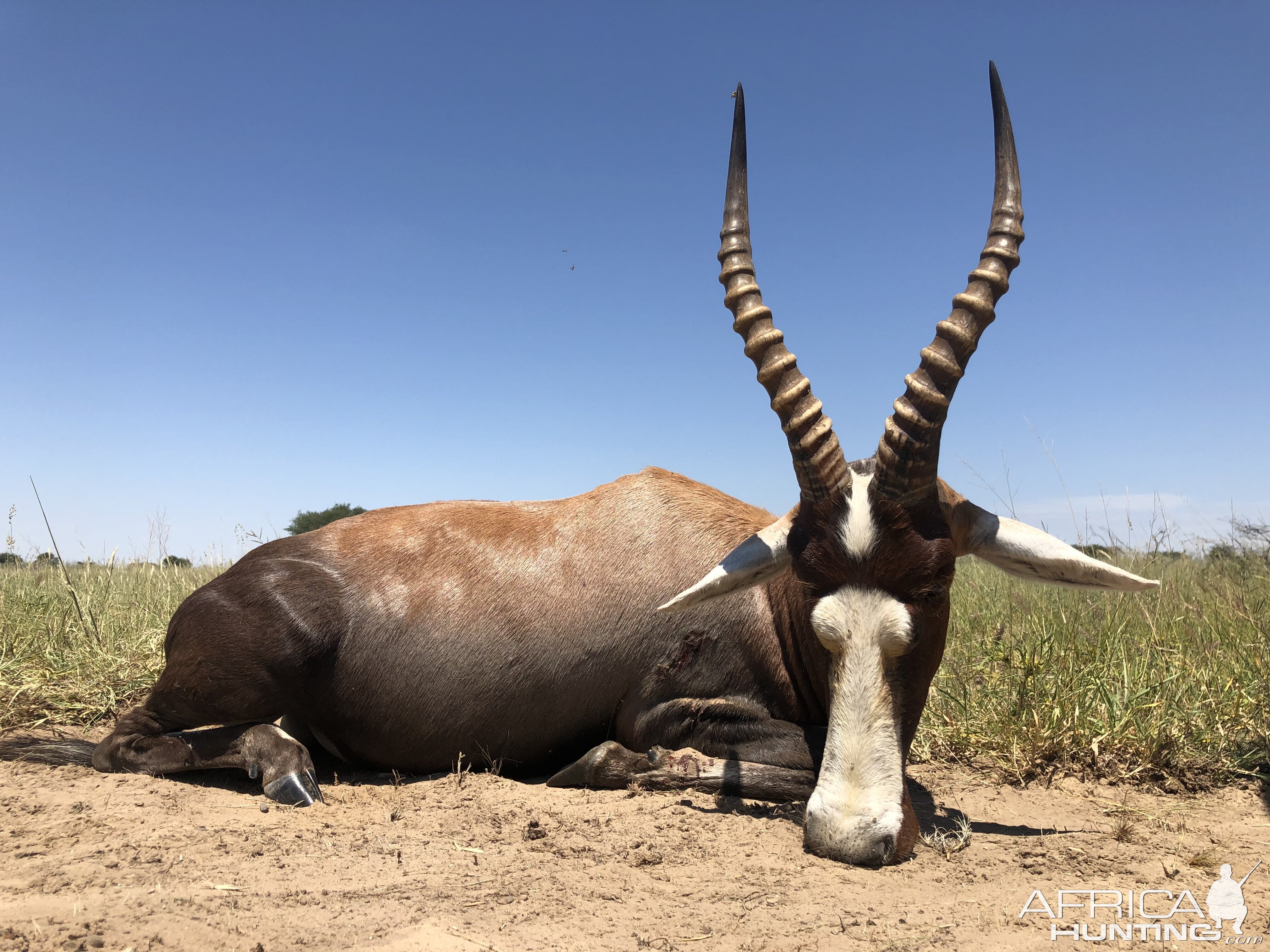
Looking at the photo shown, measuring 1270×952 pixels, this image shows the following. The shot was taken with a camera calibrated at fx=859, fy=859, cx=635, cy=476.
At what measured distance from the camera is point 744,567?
12.2 ft

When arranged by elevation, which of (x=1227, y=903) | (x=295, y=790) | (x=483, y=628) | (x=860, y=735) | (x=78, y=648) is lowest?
(x=295, y=790)

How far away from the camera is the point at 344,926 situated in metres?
2.41

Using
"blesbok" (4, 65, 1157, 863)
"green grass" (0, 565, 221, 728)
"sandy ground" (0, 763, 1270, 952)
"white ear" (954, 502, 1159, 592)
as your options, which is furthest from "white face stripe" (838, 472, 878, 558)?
"green grass" (0, 565, 221, 728)

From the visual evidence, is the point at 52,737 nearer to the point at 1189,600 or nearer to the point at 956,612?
the point at 956,612

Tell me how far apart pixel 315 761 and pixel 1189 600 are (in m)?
6.59

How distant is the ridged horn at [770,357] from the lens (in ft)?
11.6

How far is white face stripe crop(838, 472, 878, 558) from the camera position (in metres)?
3.29

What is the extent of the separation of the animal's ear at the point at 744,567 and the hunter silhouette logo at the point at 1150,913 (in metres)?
1.53

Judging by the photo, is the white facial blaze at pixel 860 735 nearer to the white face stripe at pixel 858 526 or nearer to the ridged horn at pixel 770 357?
the white face stripe at pixel 858 526

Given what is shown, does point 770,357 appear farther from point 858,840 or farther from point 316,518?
point 316,518

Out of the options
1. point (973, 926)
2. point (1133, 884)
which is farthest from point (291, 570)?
point (1133, 884)

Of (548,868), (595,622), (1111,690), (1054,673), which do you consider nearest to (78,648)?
(595,622)

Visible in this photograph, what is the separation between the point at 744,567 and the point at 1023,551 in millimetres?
1157

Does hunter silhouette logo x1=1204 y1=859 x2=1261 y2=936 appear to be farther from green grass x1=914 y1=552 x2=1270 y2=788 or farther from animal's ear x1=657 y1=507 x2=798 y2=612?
animal's ear x1=657 y1=507 x2=798 y2=612
